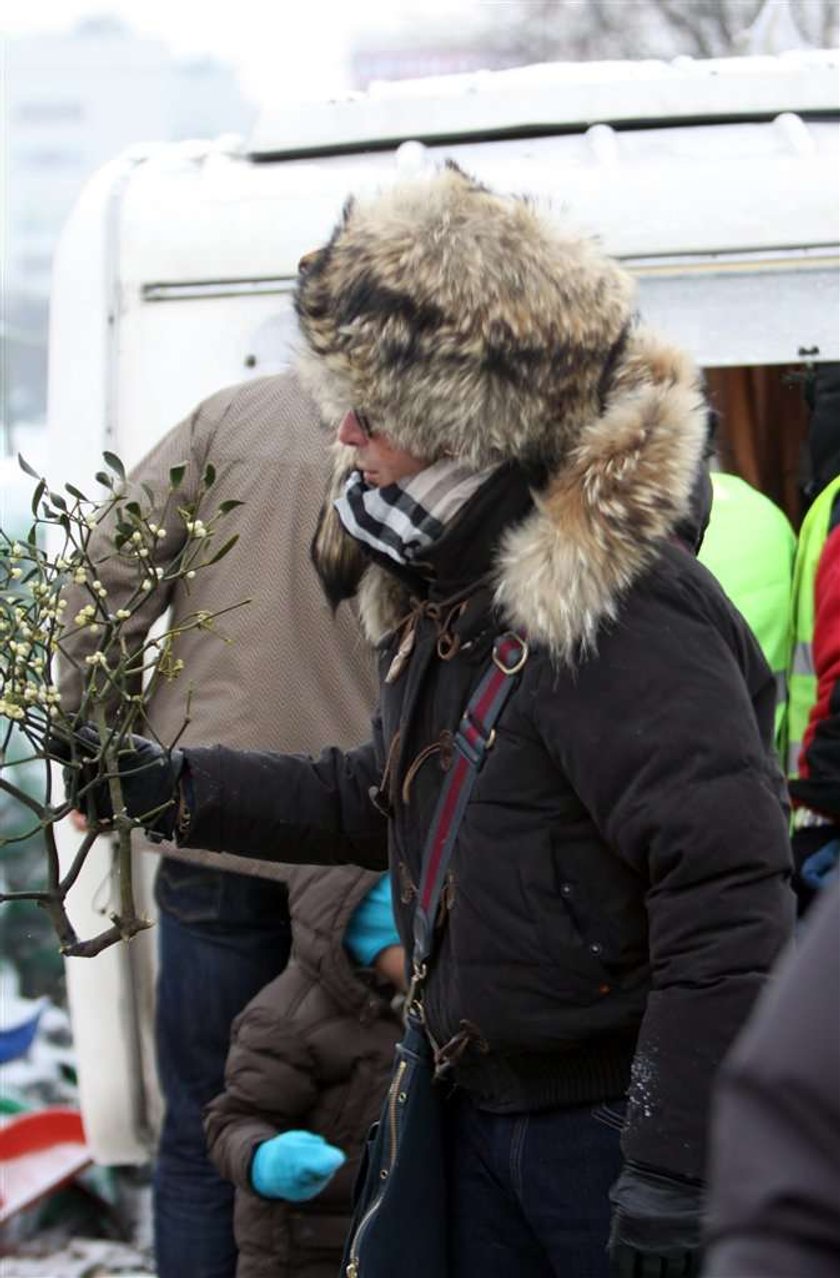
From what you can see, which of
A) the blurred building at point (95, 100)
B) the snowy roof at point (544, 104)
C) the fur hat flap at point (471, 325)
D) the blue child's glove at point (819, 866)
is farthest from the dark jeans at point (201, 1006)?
the blurred building at point (95, 100)

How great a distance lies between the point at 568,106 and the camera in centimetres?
471

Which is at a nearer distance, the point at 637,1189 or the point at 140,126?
the point at 637,1189

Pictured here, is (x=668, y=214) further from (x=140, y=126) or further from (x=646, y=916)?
(x=140, y=126)

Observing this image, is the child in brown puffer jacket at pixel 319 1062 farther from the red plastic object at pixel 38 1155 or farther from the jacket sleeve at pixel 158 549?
the red plastic object at pixel 38 1155

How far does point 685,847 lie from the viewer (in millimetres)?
2168

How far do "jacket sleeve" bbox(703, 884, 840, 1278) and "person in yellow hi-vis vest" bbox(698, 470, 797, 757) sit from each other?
2701 millimetres

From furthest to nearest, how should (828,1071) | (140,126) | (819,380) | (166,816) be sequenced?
(140,126) < (819,380) < (166,816) < (828,1071)

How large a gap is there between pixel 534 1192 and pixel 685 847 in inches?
21.3

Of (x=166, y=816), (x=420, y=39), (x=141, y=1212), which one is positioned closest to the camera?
(x=166, y=816)

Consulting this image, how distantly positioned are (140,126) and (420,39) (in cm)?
2847

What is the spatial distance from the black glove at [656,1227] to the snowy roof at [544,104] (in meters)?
3.13

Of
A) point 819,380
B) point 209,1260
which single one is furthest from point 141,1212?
point 819,380

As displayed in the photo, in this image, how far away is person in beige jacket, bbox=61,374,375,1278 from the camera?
150 inches

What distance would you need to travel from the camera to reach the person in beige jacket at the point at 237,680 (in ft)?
12.5
